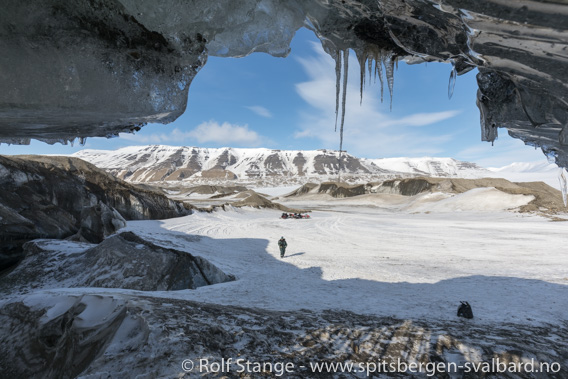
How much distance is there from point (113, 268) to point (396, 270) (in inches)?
353

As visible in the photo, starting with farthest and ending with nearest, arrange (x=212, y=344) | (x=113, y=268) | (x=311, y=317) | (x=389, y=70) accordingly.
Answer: (x=113, y=268)
(x=311, y=317)
(x=389, y=70)
(x=212, y=344)

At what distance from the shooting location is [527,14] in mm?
2037

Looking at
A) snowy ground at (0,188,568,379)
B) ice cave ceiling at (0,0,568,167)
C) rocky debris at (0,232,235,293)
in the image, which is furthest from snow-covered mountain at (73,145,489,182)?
ice cave ceiling at (0,0,568,167)

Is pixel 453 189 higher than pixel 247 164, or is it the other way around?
pixel 247 164

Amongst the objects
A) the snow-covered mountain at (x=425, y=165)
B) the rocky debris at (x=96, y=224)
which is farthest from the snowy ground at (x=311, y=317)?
the snow-covered mountain at (x=425, y=165)

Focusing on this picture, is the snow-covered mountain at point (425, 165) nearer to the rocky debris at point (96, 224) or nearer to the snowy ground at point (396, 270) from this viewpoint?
the snowy ground at point (396, 270)

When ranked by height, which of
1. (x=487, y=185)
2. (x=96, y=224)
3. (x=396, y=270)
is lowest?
(x=396, y=270)

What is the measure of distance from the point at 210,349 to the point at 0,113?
129 inches

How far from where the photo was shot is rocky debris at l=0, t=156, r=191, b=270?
8148 mm

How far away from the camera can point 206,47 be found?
3.52 meters

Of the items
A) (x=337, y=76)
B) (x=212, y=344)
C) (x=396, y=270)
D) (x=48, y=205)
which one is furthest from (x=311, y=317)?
(x=48, y=205)

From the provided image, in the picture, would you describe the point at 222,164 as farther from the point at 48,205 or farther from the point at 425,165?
the point at 48,205

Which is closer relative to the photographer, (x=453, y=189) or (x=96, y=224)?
(x=96, y=224)

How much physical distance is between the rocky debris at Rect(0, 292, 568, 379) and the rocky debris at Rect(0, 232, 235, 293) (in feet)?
7.59
